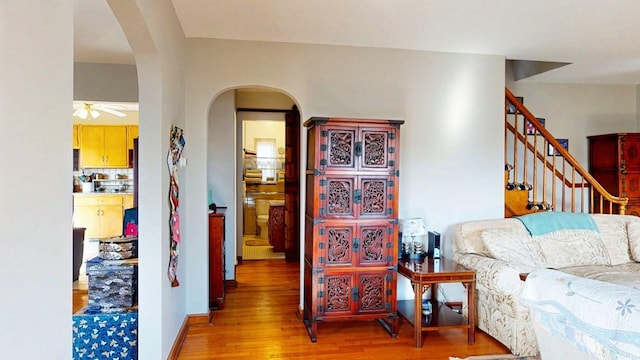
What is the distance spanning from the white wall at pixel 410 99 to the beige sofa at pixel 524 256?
472mm

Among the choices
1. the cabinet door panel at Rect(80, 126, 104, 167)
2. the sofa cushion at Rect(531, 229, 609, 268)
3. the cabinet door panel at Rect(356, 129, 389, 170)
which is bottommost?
the sofa cushion at Rect(531, 229, 609, 268)

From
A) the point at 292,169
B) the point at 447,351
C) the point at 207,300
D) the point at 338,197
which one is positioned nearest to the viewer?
the point at 447,351

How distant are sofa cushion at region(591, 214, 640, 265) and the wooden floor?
157cm

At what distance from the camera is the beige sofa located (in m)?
3.14

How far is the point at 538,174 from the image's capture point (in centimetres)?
577

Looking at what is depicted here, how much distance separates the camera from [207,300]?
12.5 feet

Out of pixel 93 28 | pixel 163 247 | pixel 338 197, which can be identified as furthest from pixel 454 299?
pixel 93 28

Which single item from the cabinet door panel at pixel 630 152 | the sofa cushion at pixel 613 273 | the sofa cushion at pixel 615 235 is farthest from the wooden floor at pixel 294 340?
the cabinet door panel at pixel 630 152

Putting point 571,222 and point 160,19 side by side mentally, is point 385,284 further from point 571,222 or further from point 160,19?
point 160,19

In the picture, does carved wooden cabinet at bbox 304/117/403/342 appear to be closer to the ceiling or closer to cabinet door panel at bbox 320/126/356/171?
cabinet door panel at bbox 320/126/356/171

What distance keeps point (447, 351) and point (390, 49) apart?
9.13 ft

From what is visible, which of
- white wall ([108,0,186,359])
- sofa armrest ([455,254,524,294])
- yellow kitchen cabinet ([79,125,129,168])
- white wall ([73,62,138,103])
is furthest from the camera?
yellow kitchen cabinet ([79,125,129,168])

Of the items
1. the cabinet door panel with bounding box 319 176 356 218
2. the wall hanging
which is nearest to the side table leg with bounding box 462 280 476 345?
the cabinet door panel with bounding box 319 176 356 218

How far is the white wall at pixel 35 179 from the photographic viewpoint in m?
0.94
